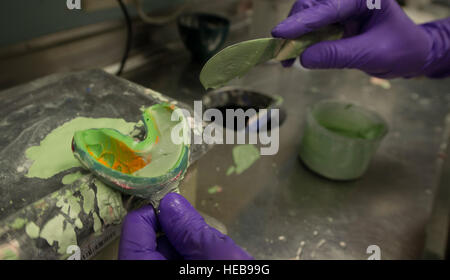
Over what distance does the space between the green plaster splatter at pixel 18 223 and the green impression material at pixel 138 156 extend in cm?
11

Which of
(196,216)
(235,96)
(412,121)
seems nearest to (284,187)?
(235,96)

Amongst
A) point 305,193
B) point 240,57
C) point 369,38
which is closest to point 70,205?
point 240,57

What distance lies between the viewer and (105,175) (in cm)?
50

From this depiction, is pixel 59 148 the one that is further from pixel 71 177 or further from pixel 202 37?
pixel 202 37

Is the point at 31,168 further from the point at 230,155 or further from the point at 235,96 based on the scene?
the point at 235,96

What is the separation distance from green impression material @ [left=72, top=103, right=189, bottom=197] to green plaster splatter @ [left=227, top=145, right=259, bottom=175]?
42 centimetres

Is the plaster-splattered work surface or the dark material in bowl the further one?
the dark material in bowl

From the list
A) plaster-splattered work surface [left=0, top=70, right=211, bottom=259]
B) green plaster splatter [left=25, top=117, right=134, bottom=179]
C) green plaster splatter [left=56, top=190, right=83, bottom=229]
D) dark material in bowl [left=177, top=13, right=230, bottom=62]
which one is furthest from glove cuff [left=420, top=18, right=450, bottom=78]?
green plaster splatter [left=56, top=190, right=83, bottom=229]

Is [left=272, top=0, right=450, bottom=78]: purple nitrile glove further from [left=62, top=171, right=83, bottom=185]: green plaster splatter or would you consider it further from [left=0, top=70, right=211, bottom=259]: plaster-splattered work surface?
[left=62, top=171, right=83, bottom=185]: green plaster splatter

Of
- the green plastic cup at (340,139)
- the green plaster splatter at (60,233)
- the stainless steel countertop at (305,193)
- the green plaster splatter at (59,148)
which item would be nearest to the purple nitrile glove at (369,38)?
the green plastic cup at (340,139)

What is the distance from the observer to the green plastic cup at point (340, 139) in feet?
2.96

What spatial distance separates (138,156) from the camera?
22.4 inches

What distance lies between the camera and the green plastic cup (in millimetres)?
901

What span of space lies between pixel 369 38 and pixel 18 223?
0.83m
